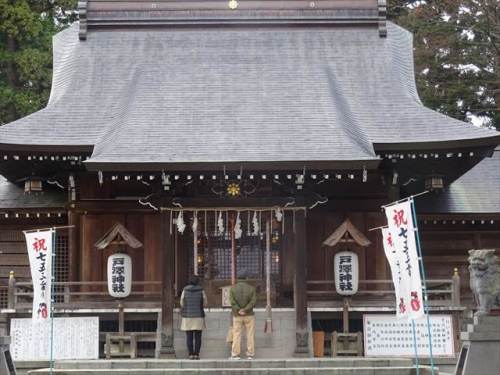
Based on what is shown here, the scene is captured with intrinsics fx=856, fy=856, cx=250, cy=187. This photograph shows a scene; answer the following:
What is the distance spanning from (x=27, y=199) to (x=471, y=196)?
1055 cm

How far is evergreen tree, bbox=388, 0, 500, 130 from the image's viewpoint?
29734 mm

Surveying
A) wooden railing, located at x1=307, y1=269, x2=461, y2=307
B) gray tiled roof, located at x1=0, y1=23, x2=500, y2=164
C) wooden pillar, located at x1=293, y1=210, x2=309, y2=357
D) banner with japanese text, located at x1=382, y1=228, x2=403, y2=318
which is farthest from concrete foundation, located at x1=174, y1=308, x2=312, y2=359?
banner with japanese text, located at x1=382, y1=228, x2=403, y2=318

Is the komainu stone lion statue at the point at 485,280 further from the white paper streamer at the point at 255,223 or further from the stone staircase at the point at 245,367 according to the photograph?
the white paper streamer at the point at 255,223

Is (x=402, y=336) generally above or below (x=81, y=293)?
below

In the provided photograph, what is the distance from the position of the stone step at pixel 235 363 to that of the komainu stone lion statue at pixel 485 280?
2.56 metres

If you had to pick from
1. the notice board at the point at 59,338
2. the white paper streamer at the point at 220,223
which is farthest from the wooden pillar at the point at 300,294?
the notice board at the point at 59,338

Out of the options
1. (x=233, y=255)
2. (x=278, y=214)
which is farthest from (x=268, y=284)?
(x=278, y=214)

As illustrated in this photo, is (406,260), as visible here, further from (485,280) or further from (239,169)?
(239,169)

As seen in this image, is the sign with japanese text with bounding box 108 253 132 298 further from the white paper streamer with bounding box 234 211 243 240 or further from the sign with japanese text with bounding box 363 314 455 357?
the sign with japanese text with bounding box 363 314 455 357

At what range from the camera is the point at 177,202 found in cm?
1678

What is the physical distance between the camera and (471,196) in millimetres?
20438

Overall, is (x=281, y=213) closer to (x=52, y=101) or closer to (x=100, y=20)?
(x=52, y=101)

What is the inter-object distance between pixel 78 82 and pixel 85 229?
398cm

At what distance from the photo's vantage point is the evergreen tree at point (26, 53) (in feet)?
96.9
